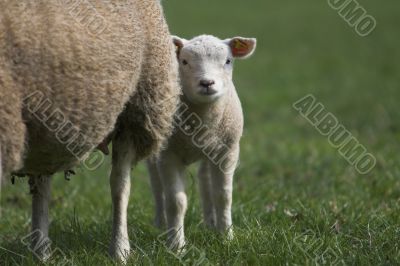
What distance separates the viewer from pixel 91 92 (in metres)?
3.98

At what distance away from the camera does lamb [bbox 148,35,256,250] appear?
192 inches

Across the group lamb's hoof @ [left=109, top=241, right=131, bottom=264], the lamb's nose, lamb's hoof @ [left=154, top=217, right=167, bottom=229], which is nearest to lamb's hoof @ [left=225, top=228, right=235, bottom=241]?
lamb's hoof @ [left=109, top=241, right=131, bottom=264]

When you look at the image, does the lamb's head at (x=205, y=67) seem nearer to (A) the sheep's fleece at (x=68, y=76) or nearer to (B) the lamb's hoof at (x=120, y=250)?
(A) the sheep's fleece at (x=68, y=76)

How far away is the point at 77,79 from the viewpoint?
388 cm

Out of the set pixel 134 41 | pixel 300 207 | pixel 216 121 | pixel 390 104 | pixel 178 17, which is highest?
pixel 134 41

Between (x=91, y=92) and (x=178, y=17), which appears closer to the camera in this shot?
(x=91, y=92)

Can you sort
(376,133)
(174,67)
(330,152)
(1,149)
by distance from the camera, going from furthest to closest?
1. (376,133)
2. (330,152)
3. (174,67)
4. (1,149)

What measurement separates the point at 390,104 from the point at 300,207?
6430 millimetres

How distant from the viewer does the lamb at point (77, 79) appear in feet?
12.0

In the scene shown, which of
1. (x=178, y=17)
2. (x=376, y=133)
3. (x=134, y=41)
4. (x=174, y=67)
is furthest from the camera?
(x=178, y=17)

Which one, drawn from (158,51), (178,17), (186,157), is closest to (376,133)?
(186,157)

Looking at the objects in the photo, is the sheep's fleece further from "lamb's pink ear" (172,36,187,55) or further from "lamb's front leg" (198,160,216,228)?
"lamb's front leg" (198,160,216,228)

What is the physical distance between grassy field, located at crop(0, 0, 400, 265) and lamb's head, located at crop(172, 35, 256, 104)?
923mm

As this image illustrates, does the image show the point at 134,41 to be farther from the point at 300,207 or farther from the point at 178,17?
the point at 178,17
